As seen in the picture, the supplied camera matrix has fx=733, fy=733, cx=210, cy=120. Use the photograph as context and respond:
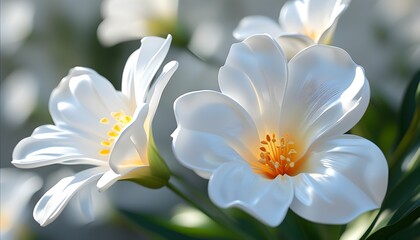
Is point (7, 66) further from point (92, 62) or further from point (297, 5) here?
point (297, 5)

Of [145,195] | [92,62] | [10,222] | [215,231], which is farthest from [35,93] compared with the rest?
[215,231]

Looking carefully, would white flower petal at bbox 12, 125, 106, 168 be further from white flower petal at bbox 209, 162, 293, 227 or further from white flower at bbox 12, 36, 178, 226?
white flower petal at bbox 209, 162, 293, 227

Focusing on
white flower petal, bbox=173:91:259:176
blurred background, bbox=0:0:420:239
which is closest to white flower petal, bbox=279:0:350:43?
white flower petal, bbox=173:91:259:176

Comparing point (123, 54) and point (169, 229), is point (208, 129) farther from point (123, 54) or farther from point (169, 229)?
point (123, 54)

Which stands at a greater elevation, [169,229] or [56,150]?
[56,150]

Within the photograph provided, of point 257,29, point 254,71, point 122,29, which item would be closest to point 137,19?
point 122,29

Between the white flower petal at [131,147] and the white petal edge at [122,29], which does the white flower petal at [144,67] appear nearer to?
the white flower petal at [131,147]
